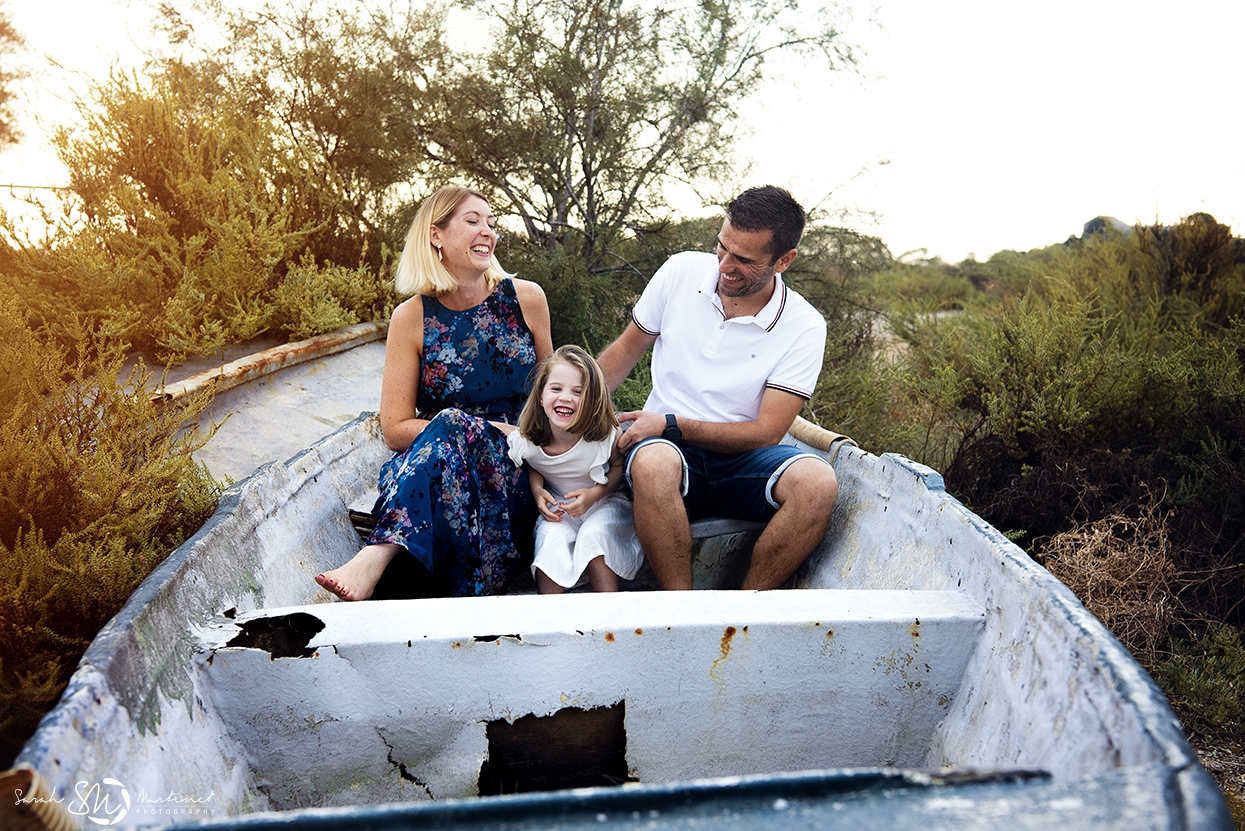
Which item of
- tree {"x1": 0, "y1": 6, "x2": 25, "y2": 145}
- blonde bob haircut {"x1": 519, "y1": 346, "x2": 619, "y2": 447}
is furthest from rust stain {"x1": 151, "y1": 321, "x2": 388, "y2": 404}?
tree {"x1": 0, "y1": 6, "x2": 25, "y2": 145}

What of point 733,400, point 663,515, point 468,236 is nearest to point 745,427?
point 733,400

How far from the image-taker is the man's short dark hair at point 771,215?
2506mm

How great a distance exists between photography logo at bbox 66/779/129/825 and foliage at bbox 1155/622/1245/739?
134 inches

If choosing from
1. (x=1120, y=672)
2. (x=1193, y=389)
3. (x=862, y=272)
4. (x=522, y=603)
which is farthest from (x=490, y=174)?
(x=1120, y=672)

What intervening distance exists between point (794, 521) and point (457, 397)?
1.19 meters

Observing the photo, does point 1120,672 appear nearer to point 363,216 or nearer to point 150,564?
point 150,564

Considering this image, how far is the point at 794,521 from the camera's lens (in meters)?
2.33

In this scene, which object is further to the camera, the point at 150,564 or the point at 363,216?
the point at 363,216

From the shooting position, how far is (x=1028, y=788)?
968 mm

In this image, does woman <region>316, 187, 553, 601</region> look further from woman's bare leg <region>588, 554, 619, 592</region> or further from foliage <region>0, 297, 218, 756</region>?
foliage <region>0, 297, 218, 756</region>

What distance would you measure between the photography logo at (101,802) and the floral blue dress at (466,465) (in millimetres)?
933

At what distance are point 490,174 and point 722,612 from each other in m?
6.09

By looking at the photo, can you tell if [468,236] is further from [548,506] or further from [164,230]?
[164,230]

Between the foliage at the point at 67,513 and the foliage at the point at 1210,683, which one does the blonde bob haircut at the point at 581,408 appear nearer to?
the foliage at the point at 67,513
